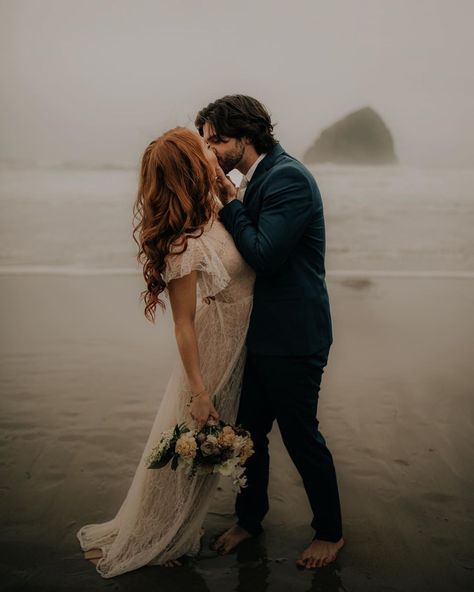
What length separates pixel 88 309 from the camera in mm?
5371

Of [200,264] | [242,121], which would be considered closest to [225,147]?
[242,121]

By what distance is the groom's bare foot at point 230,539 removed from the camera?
229 centimetres

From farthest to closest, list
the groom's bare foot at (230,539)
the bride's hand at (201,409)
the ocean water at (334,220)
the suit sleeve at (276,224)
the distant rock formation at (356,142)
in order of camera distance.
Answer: the distant rock formation at (356,142)
the ocean water at (334,220)
the groom's bare foot at (230,539)
the bride's hand at (201,409)
the suit sleeve at (276,224)

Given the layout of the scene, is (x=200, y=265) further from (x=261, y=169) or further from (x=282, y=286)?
(x=261, y=169)

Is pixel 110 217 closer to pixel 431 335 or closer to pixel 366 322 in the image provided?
pixel 366 322

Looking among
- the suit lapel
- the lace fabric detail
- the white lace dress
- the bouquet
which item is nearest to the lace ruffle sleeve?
the lace fabric detail

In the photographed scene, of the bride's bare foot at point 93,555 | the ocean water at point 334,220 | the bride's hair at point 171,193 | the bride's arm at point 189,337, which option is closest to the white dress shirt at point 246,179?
the bride's hair at point 171,193

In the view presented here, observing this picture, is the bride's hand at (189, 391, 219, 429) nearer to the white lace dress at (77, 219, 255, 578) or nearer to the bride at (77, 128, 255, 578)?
the bride at (77, 128, 255, 578)

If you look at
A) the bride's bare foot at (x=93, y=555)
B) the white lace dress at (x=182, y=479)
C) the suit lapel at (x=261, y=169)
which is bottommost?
the bride's bare foot at (x=93, y=555)

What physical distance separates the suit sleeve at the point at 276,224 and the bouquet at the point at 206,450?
0.53 m

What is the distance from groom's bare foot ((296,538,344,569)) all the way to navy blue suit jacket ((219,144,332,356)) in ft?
2.35

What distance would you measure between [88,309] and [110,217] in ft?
11.3

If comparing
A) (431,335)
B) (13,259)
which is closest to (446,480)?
(431,335)

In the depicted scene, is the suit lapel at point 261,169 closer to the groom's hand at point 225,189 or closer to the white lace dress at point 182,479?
the groom's hand at point 225,189
